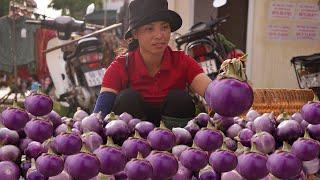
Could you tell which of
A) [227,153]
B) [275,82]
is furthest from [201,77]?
[275,82]

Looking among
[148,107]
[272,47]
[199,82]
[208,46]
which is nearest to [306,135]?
[148,107]

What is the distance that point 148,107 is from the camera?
2.49m

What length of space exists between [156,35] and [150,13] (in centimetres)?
10

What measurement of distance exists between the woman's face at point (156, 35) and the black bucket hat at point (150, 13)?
0.09 ft

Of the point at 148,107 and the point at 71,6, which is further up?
the point at 148,107

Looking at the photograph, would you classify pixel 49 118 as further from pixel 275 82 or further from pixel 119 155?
pixel 275 82

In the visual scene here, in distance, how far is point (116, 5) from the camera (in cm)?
1086

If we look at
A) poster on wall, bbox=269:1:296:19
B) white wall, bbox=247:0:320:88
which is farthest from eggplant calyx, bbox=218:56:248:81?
poster on wall, bbox=269:1:296:19

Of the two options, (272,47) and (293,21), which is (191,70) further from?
(293,21)

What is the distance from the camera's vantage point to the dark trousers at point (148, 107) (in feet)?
7.50

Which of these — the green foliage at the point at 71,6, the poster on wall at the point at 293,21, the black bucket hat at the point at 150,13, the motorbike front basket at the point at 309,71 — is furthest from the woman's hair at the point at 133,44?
the green foliage at the point at 71,6

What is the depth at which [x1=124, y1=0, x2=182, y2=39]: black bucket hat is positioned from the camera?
96.0 inches

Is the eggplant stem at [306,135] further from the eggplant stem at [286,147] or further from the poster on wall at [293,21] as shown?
the poster on wall at [293,21]

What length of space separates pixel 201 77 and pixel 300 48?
553cm
